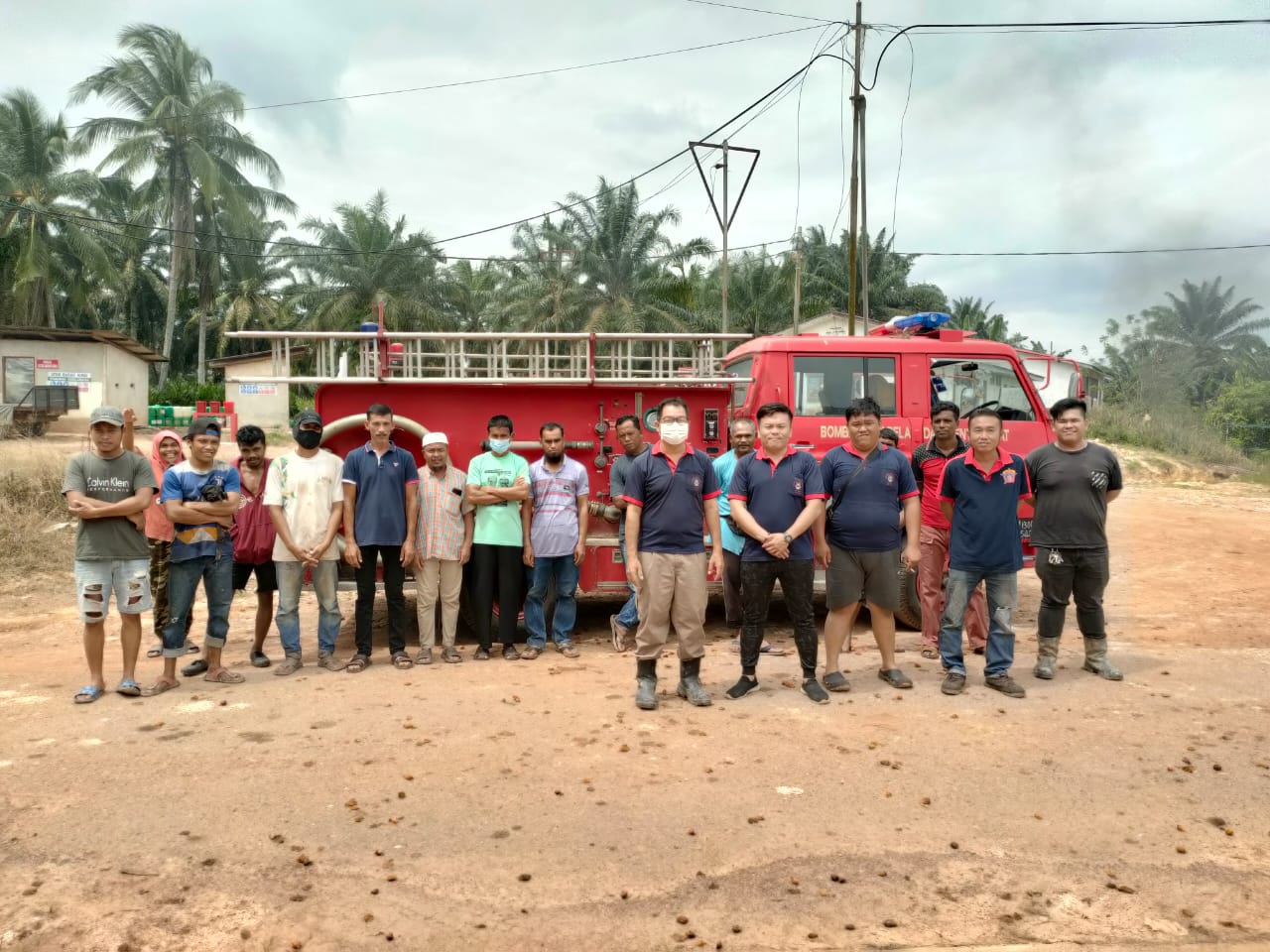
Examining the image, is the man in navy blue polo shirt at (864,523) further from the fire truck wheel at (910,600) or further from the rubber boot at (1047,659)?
the fire truck wheel at (910,600)

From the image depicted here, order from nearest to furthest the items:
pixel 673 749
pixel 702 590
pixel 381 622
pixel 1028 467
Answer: pixel 673 749 → pixel 702 590 → pixel 1028 467 → pixel 381 622

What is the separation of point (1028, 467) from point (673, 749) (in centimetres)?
300

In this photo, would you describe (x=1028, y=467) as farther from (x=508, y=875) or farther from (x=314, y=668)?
(x=314, y=668)

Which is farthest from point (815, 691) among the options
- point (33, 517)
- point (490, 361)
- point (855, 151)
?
point (855, 151)

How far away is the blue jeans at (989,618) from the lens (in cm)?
560

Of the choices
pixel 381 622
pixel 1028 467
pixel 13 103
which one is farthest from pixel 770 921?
pixel 13 103

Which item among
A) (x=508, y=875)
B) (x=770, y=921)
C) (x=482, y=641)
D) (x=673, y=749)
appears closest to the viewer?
(x=770, y=921)

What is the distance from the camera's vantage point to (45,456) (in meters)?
11.8

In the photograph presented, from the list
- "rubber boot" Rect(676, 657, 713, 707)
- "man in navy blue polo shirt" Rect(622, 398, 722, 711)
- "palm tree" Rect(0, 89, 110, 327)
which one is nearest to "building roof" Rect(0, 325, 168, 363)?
"palm tree" Rect(0, 89, 110, 327)

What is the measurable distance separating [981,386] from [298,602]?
5.37m

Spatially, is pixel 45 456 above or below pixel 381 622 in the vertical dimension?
above

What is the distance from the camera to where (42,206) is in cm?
3108

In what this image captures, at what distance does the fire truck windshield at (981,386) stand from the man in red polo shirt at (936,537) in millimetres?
748

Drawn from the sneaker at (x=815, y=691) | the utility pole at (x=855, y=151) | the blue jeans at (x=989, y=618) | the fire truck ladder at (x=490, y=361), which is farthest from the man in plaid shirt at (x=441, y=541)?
the utility pole at (x=855, y=151)
